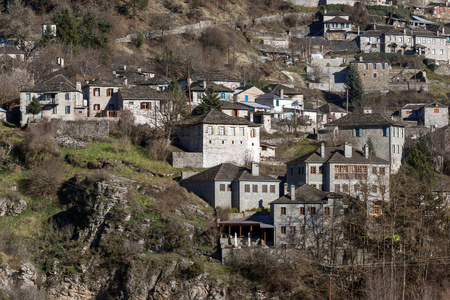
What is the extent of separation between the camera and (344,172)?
7200 cm

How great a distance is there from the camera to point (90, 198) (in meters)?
65.5

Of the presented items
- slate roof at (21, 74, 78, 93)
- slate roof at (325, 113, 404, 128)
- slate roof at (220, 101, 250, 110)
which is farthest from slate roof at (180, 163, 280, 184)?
slate roof at (21, 74, 78, 93)

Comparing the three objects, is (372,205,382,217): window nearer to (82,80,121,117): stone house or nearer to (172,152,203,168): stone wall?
(172,152,203,168): stone wall

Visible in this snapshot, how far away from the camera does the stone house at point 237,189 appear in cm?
6881

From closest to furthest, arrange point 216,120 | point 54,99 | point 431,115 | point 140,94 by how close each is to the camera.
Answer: point 216,120 < point 54,99 < point 140,94 < point 431,115

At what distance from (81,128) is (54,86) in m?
7.56

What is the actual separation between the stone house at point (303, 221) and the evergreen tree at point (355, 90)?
46.3 metres

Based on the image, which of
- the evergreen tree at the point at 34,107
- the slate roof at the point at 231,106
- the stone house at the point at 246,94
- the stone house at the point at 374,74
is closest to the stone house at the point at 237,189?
the slate roof at the point at 231,106

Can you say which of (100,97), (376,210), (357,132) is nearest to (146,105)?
(100,97)

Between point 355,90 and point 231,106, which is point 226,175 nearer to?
point 231,106

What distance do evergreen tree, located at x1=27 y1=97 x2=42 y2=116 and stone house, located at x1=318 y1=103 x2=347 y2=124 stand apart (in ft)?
115

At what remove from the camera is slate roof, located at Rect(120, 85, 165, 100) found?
3285 inches

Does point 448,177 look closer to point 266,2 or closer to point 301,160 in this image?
point 301,160

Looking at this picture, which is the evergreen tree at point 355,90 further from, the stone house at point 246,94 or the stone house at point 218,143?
the stone house at point 218,143
